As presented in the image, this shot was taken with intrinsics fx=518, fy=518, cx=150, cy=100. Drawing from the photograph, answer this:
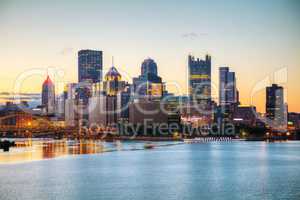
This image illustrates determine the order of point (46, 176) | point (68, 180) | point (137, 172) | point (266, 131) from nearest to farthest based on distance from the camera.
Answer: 1. point (68, 180)
2. point (46, 176)
3. point (137, 172)
4. point (266, 131)

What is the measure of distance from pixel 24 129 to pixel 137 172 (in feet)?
293

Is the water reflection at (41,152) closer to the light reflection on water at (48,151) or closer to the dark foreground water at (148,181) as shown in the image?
the light reflection on water at (48,151)

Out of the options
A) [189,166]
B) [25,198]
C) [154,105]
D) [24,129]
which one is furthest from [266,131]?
[25,198]

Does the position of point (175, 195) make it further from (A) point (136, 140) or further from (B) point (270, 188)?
(A) point (136, 140)

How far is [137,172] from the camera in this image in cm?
4947

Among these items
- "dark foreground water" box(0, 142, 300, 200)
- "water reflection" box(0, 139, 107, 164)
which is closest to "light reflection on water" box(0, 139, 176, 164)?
"water reflection" box(0, 139, 107, 164)

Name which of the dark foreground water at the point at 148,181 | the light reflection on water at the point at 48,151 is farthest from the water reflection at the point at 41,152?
the dark foreground water at the point at 148,181

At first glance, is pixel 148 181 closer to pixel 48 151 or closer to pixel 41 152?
pixel 41 152

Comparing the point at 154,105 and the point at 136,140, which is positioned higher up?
the point at 154,105

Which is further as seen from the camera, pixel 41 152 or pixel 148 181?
pixel 41 152

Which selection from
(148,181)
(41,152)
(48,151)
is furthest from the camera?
(48,151)

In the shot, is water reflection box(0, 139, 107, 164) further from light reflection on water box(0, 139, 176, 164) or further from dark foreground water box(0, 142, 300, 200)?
dark foreground water box(0, 142, 300, 200)

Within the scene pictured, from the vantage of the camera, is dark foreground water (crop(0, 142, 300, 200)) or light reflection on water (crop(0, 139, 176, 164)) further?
light reflection on water (crop(0, 139, 176, 164))

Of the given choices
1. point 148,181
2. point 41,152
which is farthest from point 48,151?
point 148,181
